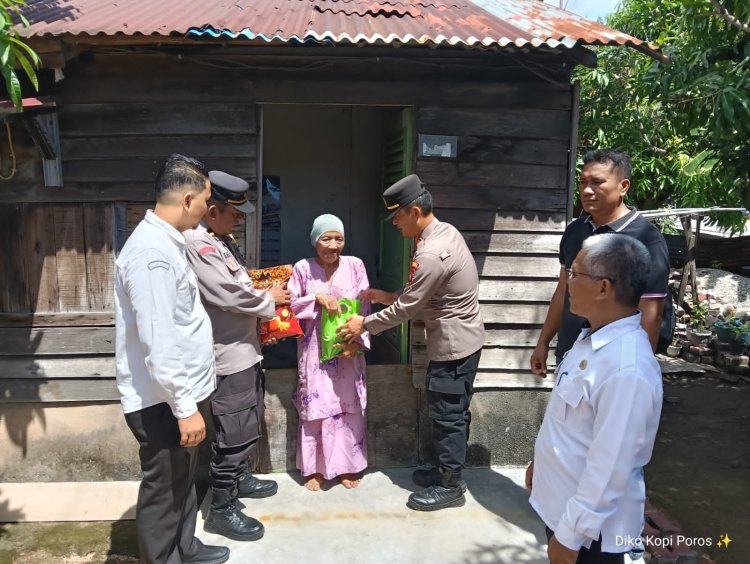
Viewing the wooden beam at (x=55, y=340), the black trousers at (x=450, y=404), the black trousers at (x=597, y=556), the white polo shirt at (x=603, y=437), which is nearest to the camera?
the white polo shirt at (x=603, y=437)

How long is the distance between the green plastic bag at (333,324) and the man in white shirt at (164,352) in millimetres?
1118

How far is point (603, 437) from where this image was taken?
1786 mm

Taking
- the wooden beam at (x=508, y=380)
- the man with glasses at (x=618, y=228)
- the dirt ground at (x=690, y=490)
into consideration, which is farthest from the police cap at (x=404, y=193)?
the dirt ground at (x=690, y=490)

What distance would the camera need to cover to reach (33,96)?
403 cm

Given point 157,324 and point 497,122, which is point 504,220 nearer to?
point 497,122

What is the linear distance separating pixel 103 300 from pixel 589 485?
3707mm

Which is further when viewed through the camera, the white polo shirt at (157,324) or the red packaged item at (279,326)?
the red packaged item at (279,326)

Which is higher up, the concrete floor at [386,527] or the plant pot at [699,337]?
the concrete floor at [386,527]

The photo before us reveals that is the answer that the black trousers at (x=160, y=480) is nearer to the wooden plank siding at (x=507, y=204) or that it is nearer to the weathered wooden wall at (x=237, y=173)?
the weathered wooden wall at (x=237, y=173)

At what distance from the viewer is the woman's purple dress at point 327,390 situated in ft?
13.4

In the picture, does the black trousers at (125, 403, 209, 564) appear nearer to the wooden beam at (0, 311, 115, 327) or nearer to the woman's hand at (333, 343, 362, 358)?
the woman's hand at (333, 343, 362, 358)

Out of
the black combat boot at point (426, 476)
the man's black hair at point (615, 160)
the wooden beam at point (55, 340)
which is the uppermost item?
the man's black hair at point (615, 160)

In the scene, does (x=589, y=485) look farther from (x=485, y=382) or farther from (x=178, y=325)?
(x=485, y=382)

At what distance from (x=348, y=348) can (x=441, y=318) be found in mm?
718
